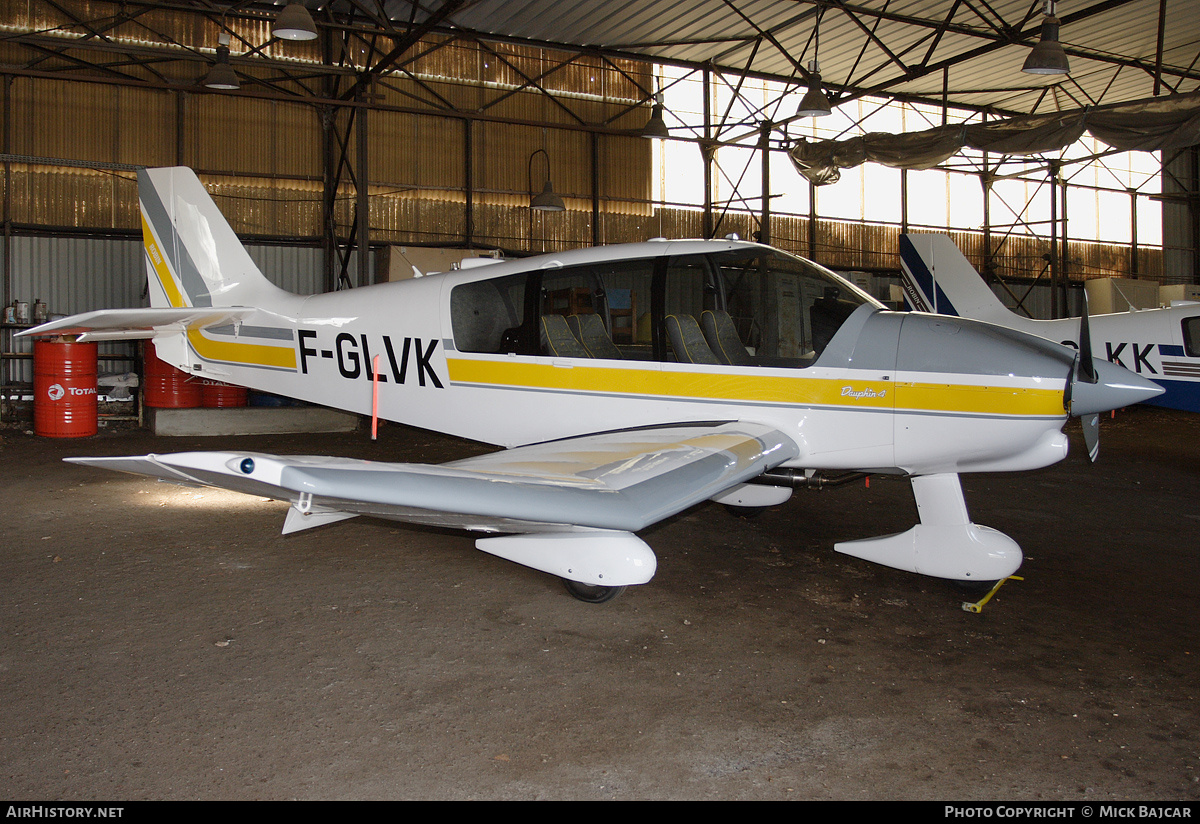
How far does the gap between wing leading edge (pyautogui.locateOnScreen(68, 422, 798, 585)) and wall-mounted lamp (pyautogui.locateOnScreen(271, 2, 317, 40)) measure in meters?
7.21

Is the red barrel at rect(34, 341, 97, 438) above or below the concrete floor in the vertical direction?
above

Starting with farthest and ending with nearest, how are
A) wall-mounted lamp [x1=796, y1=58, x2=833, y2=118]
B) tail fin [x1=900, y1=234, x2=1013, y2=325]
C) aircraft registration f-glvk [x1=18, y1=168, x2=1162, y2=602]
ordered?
tail fin [x1=900, y1=234, x2=1013, y2=325] → wall-mounted lamp [x1=796, y1=58, x2=833, y2=118] → aircraft registration f-glvk [x1=18, y1=168, x2=1162, y2=602]

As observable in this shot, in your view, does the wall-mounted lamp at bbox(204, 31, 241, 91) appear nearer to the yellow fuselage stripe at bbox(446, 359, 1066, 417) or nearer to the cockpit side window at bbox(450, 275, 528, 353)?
the cockpit side window at bbox(450, 275, 528, 353)

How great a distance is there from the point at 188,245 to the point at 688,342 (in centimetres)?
503

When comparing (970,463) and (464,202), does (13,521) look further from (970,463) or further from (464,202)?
(464,202)

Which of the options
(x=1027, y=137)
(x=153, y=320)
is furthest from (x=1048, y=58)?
(x=153, y=320)

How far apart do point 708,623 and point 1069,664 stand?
1659 mm

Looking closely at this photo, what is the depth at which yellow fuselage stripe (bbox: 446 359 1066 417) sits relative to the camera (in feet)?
14.4

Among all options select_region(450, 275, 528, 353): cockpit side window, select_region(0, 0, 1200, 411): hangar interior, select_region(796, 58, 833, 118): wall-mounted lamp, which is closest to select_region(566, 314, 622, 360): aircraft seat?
select_region(450, 275, 528, 353): cockpit side window

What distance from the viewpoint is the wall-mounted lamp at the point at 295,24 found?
30.9 feet

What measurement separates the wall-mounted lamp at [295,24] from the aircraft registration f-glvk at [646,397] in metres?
4.48

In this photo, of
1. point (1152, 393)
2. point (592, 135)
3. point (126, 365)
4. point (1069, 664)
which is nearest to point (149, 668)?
point (1069, 664)

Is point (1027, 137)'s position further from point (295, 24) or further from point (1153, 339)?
point (295, 24)

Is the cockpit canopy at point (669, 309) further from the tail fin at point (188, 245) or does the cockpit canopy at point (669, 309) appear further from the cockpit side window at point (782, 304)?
the tail fin at point (188, 245)
